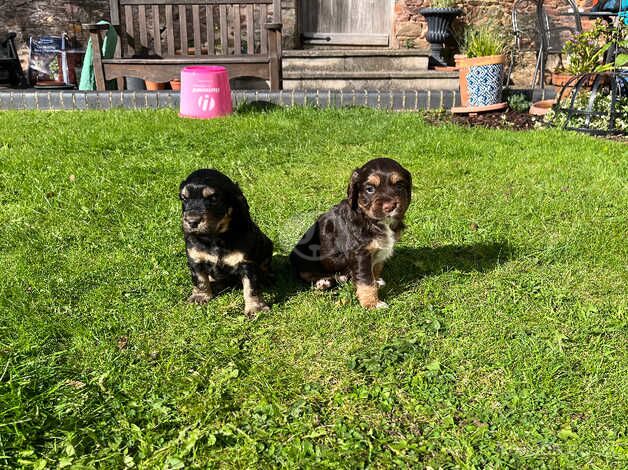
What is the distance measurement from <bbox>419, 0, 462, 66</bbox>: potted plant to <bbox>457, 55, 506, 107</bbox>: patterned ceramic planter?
278cm

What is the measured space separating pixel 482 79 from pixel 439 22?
10.6 feet

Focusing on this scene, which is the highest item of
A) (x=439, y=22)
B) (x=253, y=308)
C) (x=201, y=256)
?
(x=439, y=22)

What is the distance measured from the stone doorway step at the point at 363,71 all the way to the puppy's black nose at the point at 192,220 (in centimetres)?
823

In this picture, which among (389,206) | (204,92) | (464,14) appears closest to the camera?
(389,206)

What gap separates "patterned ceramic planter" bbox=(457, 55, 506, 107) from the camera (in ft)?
29.2

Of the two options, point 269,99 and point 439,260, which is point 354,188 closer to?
point 439,260

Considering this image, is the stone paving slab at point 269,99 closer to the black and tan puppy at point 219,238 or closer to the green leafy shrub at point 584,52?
→ the green leafy shrub at point 584,52

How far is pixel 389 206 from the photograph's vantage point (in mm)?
3281

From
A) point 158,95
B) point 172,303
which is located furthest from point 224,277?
point 158,95

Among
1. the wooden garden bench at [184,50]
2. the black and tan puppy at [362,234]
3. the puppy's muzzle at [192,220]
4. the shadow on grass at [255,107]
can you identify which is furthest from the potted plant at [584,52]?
the puppy's muzzle at [192,220]

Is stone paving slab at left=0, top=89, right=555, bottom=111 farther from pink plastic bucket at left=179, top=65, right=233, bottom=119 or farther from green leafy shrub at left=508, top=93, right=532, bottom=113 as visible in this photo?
pink plastic bucket at left=179, top=65, right=233, bottom=119

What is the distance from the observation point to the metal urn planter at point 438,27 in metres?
11.5

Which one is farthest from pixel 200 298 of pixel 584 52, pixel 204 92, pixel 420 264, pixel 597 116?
pixel 584 52

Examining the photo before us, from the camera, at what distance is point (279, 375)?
312cm
